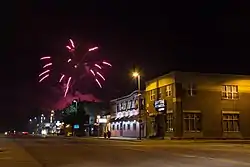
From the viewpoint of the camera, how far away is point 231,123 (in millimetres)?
66875

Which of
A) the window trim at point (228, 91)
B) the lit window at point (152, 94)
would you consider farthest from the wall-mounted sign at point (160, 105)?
the window trim at point (228, 91)

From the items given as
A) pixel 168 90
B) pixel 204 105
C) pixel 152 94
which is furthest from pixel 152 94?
pixel 204 105

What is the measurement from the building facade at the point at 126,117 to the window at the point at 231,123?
47.5 ft

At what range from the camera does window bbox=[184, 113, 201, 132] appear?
64125mm

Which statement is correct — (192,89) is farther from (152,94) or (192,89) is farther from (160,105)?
(152,94)

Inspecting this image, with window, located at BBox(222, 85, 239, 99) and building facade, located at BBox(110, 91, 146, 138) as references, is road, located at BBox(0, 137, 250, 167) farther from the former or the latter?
building facade, located at BBox(110, 91, 146, 138)

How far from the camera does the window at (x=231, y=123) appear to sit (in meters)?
66.2

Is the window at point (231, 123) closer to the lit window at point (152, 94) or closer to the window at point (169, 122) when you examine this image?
the window at point (169, 122)

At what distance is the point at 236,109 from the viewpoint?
6681cm

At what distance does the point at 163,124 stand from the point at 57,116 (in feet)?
370

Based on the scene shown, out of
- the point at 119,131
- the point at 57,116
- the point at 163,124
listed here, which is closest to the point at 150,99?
the point at 163,124

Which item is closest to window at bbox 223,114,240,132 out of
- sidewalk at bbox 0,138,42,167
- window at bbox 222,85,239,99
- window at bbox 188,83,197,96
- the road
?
window at bbox 222,85,239,99

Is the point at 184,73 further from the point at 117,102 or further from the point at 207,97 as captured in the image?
the point at 117,102

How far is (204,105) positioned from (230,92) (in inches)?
186
